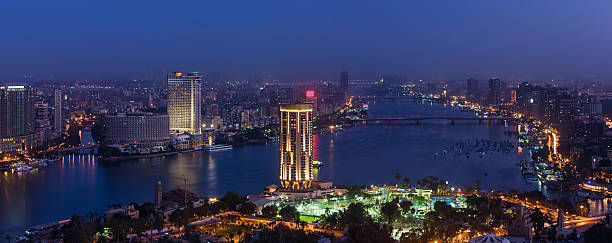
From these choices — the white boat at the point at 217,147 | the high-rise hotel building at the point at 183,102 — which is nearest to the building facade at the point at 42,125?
the high-rise hotel building at the point at 183,102

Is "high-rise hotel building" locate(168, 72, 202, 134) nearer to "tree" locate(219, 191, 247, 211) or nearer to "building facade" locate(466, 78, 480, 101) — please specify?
"tree" locate(219, 191, 247, 211)

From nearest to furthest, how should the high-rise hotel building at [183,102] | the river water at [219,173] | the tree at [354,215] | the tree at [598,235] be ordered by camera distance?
the tree at [598,235] → the tree at [354,215] → the river water at [219,173] → the high-rise hotel building at [183,102]

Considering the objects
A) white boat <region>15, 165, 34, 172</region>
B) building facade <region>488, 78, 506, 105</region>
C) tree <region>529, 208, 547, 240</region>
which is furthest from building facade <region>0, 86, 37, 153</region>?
building facade <region>488, 78, 506, 105</region>

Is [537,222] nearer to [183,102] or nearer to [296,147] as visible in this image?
[296,147]

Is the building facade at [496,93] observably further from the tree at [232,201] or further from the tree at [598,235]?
the tree at [598,235]

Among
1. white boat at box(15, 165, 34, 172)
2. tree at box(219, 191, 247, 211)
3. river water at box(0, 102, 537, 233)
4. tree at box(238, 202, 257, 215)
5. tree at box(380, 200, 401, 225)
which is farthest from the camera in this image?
white boat at box(15, 165, 34, 172)
